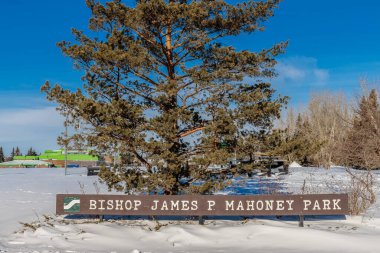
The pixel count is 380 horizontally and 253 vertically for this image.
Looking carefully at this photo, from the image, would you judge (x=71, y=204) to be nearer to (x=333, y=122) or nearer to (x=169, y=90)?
(x=169, y=90)

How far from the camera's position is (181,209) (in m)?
11.4

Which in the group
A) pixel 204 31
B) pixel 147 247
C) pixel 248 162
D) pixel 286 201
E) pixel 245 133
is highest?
pixel 204 31

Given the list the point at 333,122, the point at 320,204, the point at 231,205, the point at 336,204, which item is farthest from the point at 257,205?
the point at 333,122

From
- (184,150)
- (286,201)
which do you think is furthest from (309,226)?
(184,150)

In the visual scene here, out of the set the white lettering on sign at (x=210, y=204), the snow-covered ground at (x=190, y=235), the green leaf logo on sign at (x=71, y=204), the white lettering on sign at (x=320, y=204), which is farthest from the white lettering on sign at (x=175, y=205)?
the white lettering on sign at (x=320, y=204)

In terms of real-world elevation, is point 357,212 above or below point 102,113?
below

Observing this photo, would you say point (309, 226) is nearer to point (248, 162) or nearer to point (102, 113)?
point (248, 162)

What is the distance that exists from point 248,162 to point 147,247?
426 cm

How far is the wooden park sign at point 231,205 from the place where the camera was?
11336 mm

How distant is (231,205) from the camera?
11.4m

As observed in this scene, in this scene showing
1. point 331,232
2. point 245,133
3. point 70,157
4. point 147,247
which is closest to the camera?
point 147,247

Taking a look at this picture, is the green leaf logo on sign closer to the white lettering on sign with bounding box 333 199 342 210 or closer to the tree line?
the white lettering on sign with bounding box 333 199 342 210

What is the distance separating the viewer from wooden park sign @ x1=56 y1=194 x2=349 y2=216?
11.3 meters

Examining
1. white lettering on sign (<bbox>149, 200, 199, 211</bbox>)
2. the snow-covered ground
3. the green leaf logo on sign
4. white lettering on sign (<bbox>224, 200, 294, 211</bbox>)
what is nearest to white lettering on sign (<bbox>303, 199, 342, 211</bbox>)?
white lettering on sign (<bbox>224, 200, 294, 211</bbox>)
